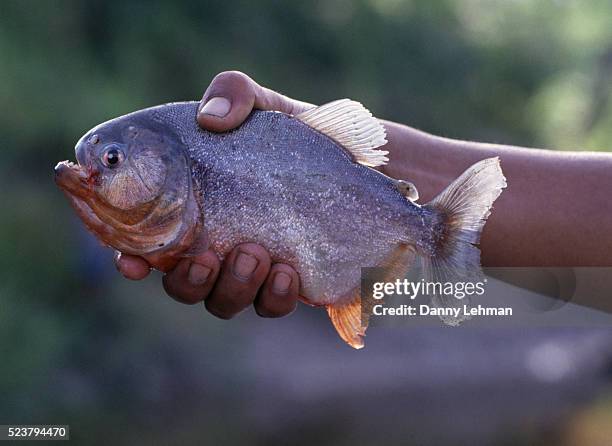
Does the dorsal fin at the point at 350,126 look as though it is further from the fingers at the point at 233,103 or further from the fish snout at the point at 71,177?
the fish snout at the point at 71,177

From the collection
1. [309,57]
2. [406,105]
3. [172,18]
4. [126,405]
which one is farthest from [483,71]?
[126,405]

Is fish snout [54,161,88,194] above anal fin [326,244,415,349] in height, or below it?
above

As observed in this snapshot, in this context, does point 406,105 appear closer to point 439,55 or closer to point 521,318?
point 439,55

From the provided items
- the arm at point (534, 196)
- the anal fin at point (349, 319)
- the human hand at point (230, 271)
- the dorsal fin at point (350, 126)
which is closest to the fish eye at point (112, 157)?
the human hand at point (230, 271)

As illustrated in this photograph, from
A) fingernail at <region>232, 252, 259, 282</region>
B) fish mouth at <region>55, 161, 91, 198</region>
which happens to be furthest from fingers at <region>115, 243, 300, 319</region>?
fish mouth at <region>55, 161, 91, 198</region>

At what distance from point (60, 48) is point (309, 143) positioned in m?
13.1

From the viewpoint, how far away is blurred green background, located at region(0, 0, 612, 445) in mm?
12484

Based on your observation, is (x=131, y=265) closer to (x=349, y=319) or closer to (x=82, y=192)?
(x=82, y=192)

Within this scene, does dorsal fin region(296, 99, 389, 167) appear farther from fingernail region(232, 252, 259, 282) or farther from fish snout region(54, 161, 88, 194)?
fish snout region(54, 161, 88, 194)

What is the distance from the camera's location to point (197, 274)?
2908mm

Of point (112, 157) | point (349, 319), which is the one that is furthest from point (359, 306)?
point (112, 157)

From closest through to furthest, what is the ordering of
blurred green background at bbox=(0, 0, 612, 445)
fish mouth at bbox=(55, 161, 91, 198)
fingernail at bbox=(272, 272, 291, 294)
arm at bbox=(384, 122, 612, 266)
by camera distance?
fish mouth at bbox=(55, 161, 91, 198)
fingernail at bbox=(272, 272, 291, 294)
arm at bbox=(384, 122, 612, 266)
blurred green background at bbox=(0, 0, 612, 445)

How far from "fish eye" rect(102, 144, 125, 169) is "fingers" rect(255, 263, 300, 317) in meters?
0.54

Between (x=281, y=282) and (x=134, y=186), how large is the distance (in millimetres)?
508
